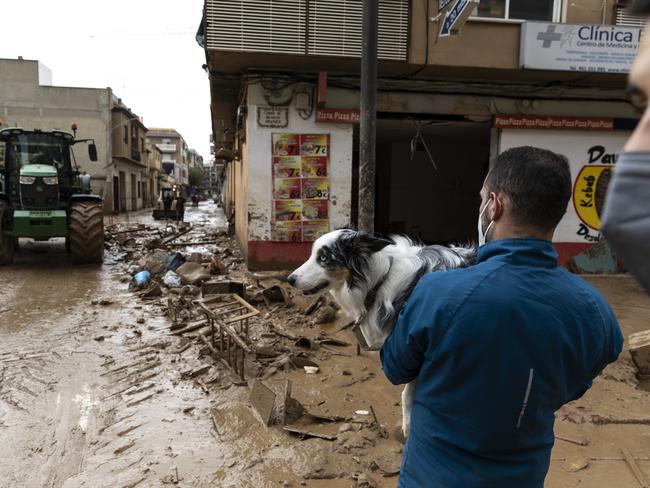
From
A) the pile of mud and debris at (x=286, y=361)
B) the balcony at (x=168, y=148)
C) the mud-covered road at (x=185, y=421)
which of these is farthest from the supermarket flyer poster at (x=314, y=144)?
the balcony at (x=168, y=148)

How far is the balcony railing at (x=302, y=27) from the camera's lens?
7.92 meters

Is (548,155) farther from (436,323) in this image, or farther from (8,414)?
(8,414)

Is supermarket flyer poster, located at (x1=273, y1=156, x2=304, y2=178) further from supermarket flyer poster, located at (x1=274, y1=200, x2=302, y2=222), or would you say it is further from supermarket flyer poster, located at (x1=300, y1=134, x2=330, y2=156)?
supermarket flyer poster, located at (x1=274, y1=200, x2=302, y2=222)

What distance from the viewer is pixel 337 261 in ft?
10.5

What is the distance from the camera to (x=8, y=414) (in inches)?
157

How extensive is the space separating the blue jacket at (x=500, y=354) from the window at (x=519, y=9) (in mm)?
9030

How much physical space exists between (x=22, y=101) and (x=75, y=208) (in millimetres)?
22726

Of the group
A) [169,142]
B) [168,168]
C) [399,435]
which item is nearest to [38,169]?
[399,435]

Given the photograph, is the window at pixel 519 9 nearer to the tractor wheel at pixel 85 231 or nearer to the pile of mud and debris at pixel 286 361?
the pile of mud and debris at pixel 286 361

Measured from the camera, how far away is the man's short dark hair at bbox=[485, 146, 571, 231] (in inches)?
53.4

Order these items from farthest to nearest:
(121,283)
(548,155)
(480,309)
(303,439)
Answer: (121,283) → (303,439) → (548,155) → (480,309)

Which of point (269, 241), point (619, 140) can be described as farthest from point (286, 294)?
point (619, 140)

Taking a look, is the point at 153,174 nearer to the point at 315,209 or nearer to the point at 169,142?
the point at 169,142

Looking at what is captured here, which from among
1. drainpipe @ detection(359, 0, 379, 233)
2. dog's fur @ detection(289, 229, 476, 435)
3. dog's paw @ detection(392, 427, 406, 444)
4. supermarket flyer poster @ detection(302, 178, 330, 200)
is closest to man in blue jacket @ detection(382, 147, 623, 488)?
dog's fur @ detection(289, 229, 476, 435)
